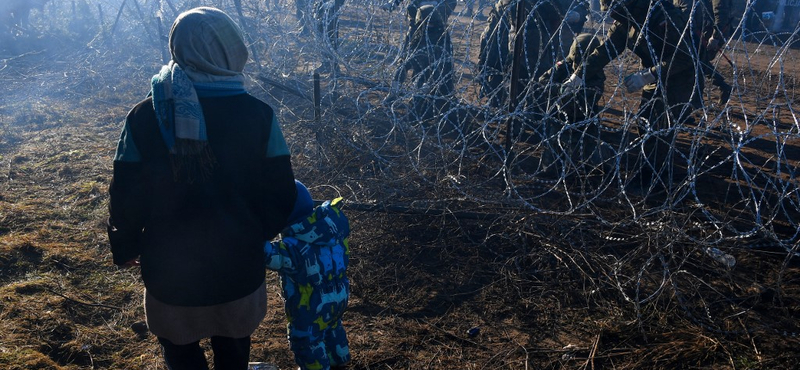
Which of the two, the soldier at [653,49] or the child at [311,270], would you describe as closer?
the child at [311,270]

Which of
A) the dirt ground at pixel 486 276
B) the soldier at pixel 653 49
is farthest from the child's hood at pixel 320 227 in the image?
the soldier at pixel 653 49

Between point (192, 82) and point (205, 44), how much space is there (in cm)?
11

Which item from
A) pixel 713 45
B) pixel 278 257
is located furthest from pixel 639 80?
pixel 278 257

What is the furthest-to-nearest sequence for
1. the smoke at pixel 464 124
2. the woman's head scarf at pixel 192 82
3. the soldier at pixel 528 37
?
the soldier at pixel 528 37
the smoke at pixel 464 124
the woman's head scarf at pixel 192 82

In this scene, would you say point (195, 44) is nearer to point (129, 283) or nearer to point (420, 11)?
point (129, 283)

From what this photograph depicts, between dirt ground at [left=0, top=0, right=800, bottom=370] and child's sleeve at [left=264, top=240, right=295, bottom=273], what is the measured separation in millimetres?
836

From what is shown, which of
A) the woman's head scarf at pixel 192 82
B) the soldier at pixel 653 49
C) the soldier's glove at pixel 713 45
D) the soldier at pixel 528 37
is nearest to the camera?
the woman's head scarf at pixel 192 82

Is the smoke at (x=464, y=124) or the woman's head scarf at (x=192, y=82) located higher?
the woman's head scarf at (x=192, y=82)

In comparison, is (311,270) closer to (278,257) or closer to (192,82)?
(278,257)

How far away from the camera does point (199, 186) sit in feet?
5.62

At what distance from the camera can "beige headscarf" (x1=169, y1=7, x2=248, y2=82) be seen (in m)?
1.64

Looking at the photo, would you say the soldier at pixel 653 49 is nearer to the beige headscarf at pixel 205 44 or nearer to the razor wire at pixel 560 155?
the razor wire at pixel 560 155

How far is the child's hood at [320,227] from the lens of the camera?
2232mm

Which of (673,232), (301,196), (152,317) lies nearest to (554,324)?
(673,232)
